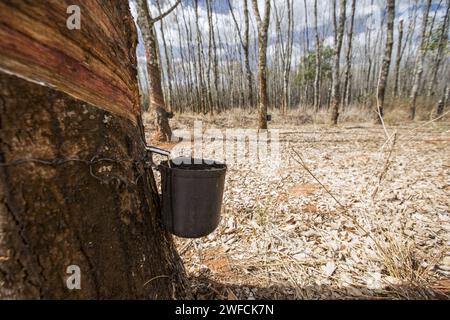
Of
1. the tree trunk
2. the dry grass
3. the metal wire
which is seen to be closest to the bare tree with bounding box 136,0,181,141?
the tree trunk

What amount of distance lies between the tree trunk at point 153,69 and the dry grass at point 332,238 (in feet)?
11.4

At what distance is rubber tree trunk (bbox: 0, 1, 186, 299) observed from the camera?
2.12ft

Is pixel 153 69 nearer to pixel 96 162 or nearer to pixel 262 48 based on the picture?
pixel 262 48

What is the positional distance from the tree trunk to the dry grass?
137 inches

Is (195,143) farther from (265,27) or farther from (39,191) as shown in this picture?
(39,191)

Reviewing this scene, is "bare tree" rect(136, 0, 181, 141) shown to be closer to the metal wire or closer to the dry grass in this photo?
the dry grass

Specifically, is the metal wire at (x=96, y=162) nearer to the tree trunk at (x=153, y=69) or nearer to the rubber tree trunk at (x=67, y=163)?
the rubber tree trunk at (x=67, y=163)

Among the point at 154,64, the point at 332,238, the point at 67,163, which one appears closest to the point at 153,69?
the point at 154,64

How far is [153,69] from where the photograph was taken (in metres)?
5.76

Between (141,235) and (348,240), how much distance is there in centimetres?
177

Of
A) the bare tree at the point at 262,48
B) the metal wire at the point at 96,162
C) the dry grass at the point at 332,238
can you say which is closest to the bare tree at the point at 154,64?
the bare tree at the point at 262,48

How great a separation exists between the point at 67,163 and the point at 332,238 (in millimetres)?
2046

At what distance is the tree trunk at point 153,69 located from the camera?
5.40 metres

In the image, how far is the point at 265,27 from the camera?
21.9 feet
